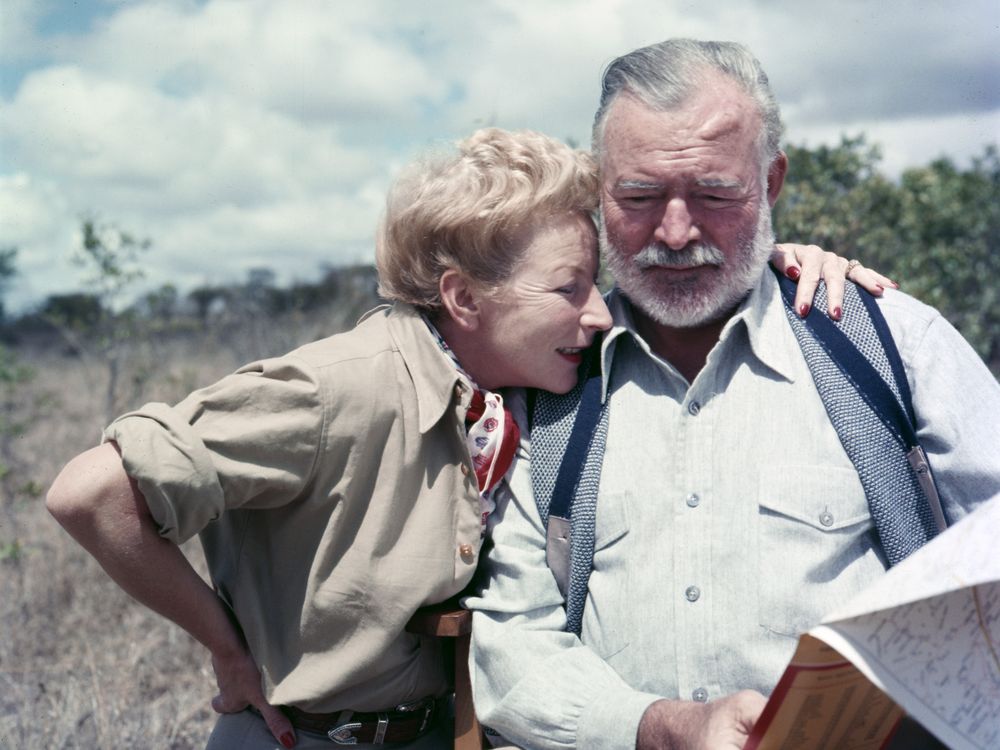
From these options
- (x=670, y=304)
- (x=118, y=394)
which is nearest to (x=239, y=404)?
(x=670, y=304)

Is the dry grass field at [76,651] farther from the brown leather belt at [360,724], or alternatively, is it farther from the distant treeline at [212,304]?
the brown leather belt at [360,724]

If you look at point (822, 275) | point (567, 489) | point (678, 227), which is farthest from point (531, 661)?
point (822, 275)

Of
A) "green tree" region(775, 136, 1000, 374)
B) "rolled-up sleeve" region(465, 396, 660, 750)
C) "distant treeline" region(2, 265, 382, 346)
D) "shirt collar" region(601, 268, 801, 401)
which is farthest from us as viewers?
"distant treeline" region(2, 265, 382, 346)

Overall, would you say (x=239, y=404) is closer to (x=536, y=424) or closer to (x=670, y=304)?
(x=536, y=424)

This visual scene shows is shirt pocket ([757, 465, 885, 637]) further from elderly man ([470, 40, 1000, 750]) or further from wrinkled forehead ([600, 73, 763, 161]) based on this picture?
wrinkled forehead ([600, 73, 763, 161])

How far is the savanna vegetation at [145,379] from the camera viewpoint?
3.98 metres

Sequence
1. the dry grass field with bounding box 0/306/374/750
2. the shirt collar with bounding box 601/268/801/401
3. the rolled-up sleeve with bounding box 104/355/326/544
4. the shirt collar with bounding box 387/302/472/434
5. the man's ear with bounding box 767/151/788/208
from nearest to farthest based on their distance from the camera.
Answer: the rolled-up sleeve with bounding box 104/355/326/544, the shirt collar with bounding box 387/302/472/434, the shirt collar with bounding box 601/268/801/401, the man's ear with bounding box 767/151/788/208, the dry grass field with bounding box 0/306/374/750

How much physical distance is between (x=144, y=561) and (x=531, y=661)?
0.83 metres

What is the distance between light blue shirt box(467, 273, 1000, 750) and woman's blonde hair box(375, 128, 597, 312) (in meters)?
0.49

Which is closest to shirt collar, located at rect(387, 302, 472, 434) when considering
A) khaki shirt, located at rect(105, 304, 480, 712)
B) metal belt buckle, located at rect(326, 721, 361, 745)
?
khaki shirt, located at rect(105, 304, 480, 712)

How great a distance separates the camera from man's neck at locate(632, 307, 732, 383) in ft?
8.66

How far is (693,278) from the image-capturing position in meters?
2.50

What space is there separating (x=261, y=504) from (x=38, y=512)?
572 centimetres

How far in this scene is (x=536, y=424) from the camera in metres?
2.53
